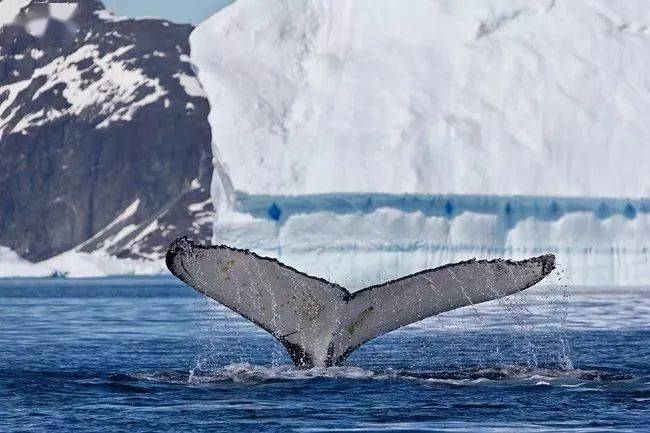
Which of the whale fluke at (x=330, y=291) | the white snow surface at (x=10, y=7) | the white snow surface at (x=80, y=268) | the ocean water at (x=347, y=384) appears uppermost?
the white snow surface at (x=10, y=7)

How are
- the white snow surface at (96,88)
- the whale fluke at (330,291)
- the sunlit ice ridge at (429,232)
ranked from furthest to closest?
the white snow surface at (96,88)
the sunlit ice ridge at (429,232)
the whale fluke at (330,291)

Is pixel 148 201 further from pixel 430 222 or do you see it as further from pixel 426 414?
pixel 426 414

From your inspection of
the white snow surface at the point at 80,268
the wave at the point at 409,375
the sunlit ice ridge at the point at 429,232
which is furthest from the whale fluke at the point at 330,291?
the white snow surface at the point at 80,268

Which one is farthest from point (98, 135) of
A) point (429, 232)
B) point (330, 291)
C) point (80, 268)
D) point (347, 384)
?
point (330, 291)

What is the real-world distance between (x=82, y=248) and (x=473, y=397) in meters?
149

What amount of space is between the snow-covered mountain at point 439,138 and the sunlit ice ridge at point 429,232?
3cm

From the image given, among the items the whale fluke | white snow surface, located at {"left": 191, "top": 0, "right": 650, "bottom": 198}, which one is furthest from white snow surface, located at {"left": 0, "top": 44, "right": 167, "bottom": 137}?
the whale fluke

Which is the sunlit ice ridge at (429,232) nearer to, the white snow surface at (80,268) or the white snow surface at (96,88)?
the white snow surface at (80,268)

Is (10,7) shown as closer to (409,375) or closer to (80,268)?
(80,268)

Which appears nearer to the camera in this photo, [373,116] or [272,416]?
[272,416]

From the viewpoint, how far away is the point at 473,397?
9.51m

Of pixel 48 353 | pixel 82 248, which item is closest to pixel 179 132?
pixel 82 248

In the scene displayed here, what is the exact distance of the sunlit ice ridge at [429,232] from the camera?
2619 cm

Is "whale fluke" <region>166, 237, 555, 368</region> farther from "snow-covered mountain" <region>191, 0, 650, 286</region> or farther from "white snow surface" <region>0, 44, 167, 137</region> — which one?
"white snow surface" <region>0, 44, 167, 137</region>
